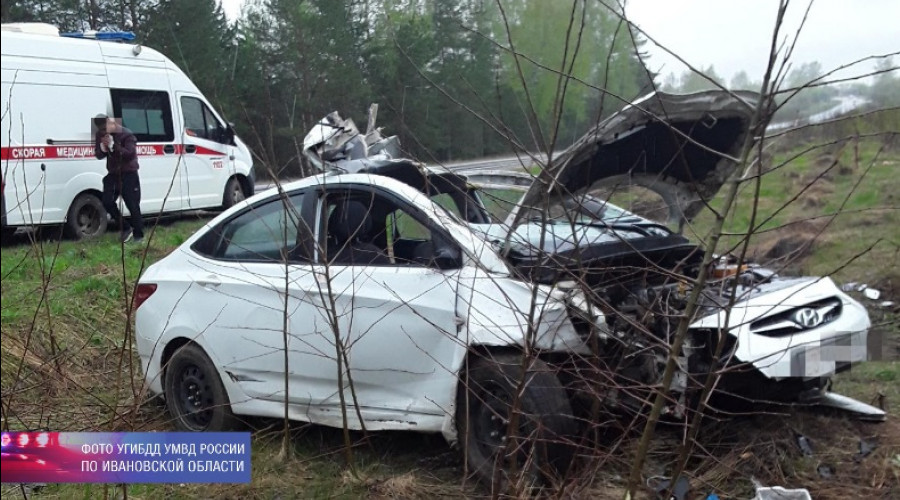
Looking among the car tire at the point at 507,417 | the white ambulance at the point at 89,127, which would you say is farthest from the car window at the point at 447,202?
the white ambulance at the point at 89,127

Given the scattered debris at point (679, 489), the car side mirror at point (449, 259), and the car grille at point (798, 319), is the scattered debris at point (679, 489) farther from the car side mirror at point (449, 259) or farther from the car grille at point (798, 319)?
the car side mirror at point (449, 259)

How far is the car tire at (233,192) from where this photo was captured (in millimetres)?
11258

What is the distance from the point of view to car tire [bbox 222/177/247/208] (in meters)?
11.3

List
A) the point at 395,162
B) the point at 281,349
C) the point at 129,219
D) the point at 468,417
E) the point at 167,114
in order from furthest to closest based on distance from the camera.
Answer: the point at 167,114 → the point at 129,219 → the point at 395,162 → the point at 281,349 → the point at 468,417

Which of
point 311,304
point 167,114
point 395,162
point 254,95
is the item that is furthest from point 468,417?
point 167,114

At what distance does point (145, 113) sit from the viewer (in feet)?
32.5

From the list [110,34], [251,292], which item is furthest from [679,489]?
[110,34]

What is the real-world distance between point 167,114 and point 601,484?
814cm

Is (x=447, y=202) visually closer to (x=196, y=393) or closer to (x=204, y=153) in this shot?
(x=196, y=393)

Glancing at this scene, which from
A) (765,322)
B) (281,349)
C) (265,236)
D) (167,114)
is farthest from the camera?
(167,114)

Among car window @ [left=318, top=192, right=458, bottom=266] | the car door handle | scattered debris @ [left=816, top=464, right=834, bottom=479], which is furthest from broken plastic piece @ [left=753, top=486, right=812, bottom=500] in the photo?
the car door handle

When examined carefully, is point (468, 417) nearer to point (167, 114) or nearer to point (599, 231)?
point (599, 231)

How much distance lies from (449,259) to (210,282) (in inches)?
62.0

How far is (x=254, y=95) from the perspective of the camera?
4.81 m
